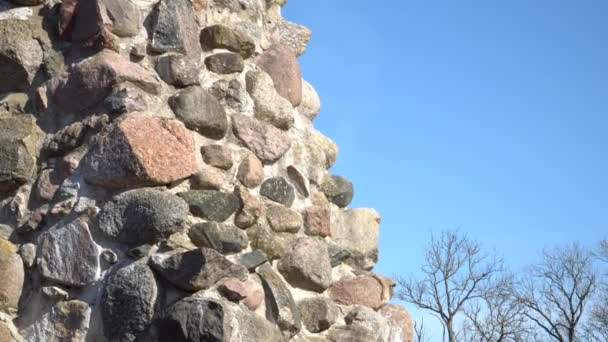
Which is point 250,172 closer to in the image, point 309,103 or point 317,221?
point 317,221

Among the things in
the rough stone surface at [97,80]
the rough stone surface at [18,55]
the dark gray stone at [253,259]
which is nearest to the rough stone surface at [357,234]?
the dark gray stone at [253,259]

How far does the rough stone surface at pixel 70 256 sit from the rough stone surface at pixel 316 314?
753 millimetres

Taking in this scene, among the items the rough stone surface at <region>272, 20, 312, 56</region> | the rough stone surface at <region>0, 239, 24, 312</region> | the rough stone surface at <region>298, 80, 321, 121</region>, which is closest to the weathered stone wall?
the rough stone surface at <region>0, 239, 24, 312</region>

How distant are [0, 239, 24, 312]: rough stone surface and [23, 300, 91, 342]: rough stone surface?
11 cm

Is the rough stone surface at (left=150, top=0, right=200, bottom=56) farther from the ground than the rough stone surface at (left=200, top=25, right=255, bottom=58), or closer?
closer

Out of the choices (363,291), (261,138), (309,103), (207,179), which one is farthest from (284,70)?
(363,291)

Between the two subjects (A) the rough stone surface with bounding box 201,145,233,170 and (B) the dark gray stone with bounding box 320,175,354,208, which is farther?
(B) the dark gray stone with bounding box 320,175,354,208

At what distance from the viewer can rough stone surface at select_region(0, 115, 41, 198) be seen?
8.33ft

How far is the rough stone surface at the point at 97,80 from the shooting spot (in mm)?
2502

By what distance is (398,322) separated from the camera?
10.1 feet

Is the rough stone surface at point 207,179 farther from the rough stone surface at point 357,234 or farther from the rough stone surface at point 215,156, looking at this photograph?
the rough stone surface at point 357,234

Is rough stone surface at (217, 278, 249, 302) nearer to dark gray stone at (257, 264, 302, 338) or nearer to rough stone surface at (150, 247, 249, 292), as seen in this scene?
rough stone surface at (150, 247, 249, 292)

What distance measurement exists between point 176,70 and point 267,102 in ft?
1.36

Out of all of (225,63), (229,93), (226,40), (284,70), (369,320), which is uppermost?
(284,70)
